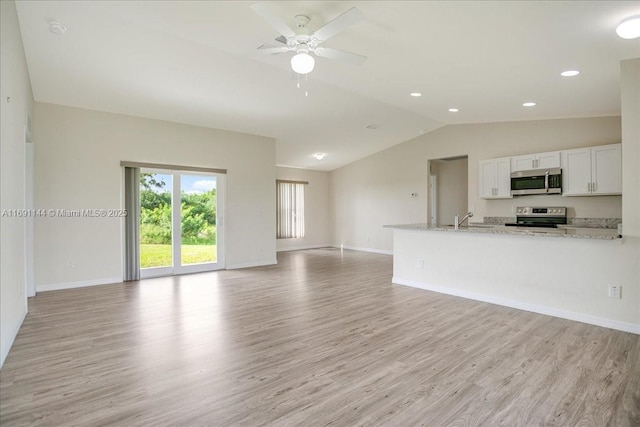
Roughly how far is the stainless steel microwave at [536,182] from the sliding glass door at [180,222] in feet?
18.4

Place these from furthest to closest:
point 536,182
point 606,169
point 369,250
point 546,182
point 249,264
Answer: point 369,250, point 249,264, point 536,182, point 546,182, point 606,169

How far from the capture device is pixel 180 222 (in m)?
6.40

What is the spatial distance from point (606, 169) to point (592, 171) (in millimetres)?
178

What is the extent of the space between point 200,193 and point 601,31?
20.1ft

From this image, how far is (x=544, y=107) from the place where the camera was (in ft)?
17.2

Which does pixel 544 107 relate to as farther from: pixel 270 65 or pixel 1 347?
pixel 1 347

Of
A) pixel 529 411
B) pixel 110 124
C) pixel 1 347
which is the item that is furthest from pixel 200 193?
pixel 529 411

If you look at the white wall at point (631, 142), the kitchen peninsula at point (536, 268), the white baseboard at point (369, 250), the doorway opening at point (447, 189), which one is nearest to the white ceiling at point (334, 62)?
the white wall at point (631, 142)

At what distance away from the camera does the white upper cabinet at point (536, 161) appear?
577 centimetres

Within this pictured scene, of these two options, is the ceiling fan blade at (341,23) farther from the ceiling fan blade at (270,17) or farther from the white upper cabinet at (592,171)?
the white upper cabinet at (592,171)

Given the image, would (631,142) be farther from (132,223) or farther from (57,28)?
(132,223)

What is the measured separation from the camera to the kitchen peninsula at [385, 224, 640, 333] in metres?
3.49

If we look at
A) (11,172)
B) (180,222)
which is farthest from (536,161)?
(11,172)

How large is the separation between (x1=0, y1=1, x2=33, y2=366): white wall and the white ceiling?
1.47ft
